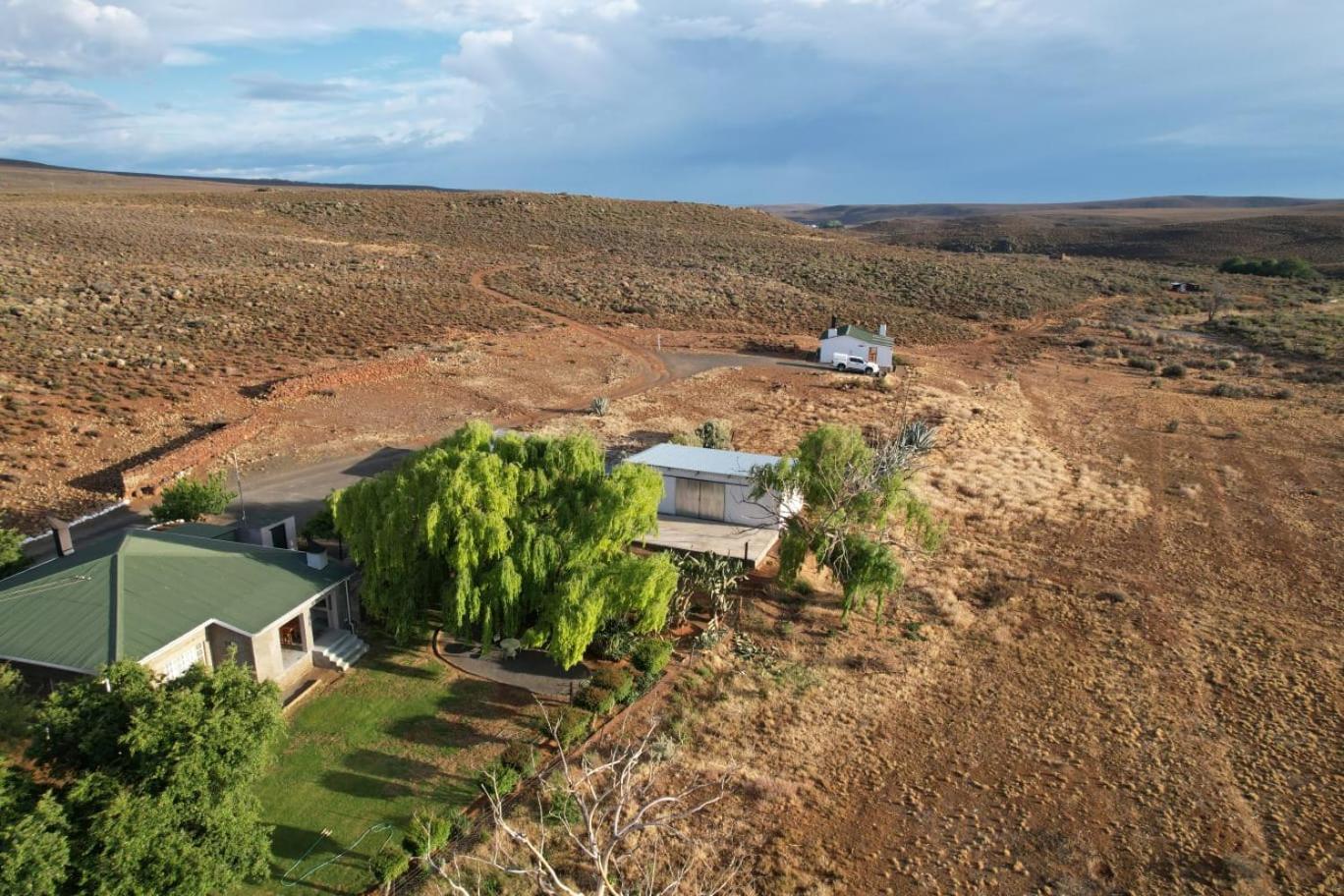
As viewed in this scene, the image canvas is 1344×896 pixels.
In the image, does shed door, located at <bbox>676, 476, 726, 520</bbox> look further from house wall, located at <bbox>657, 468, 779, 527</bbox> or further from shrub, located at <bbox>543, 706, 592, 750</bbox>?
shrub, located at <bbox>543, 706, 592, 750</bbox>

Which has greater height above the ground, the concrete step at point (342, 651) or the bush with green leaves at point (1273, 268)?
the bush with green leaves at point (1273, 268)

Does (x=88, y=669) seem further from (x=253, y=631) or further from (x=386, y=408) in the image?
(x=386, y=408)

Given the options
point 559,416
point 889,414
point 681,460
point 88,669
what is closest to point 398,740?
point 88,669

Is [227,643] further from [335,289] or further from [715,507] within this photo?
[335,289]

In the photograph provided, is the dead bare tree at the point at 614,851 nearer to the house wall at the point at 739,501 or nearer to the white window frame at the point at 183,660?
the white window frame at the point at 183,660

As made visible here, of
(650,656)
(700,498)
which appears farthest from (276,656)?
(700,498)

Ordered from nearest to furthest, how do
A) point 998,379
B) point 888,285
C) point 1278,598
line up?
point 1278,598
point 998,379
point 888,285

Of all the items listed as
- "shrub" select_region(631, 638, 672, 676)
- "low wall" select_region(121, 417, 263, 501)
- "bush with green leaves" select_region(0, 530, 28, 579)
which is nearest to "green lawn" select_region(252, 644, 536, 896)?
"shrub" select_region(631, 638, 672, 676)

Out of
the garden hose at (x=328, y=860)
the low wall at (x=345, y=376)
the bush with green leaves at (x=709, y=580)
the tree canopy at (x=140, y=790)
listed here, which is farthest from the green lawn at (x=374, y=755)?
the low wall at (x=345, y=376)
